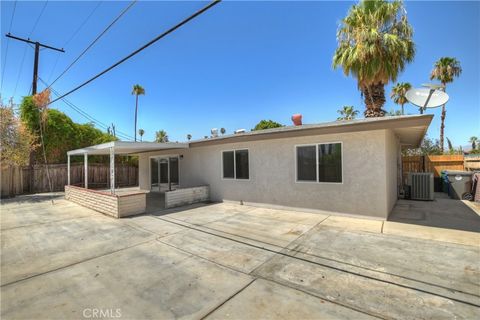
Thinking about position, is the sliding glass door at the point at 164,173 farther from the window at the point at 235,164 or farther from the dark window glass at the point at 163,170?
the window at the point at 235,164

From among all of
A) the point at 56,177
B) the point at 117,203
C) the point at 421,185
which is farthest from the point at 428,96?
the point at 56,177

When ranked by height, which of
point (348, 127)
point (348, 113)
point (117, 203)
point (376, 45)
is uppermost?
point (348, 113)

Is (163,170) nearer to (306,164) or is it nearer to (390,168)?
(306,164)

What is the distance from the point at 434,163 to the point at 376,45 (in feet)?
26.4

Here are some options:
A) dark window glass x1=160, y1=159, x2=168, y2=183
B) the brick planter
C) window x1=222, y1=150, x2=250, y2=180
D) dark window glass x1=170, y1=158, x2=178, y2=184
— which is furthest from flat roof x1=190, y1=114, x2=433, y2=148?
dark window glass x1=160, y1=159, x2=168, y2=183

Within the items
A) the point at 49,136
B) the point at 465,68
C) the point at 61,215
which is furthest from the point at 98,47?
the point at 465,68

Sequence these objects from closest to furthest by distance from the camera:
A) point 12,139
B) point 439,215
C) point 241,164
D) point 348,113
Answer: point 439,215, point 241,164, point 12,139, point 348,113

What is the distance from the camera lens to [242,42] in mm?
11078

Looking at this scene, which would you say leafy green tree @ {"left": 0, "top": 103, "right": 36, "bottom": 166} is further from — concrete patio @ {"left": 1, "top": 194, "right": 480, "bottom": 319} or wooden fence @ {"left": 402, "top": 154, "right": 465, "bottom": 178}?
wooden fence @ {"left": 402, "top": 154, "right": 465, "bottom": 178}

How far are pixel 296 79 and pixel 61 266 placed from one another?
603 inches

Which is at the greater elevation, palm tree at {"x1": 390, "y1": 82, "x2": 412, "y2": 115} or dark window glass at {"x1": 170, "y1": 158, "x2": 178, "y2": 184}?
palm tree at {"x1": 390, "y1": 82, "x2": 412, "y2": 115}

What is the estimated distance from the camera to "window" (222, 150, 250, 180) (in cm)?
917

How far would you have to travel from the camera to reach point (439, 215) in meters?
6.88

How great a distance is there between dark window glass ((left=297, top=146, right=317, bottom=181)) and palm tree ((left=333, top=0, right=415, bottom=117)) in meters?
6.03
